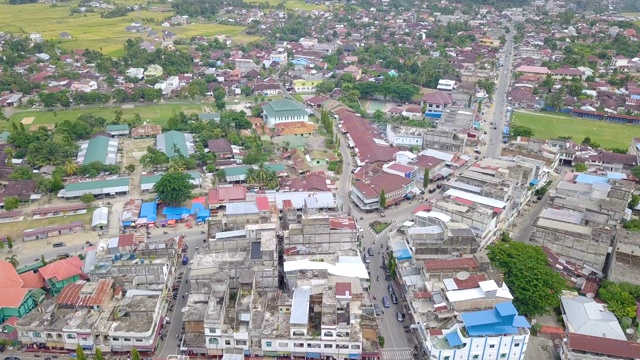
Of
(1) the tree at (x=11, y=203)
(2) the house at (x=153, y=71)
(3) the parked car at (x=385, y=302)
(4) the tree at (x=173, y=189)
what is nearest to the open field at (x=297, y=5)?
(2) the house at (x=153, y=71)

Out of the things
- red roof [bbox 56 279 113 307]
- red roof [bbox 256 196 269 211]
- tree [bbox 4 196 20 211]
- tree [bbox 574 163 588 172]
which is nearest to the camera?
red roof [bbox 56 279 113 307]

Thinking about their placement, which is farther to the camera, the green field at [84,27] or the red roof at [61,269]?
the green field at [84,27]

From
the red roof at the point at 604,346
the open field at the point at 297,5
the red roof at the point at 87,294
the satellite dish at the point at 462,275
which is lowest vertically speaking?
the red roof at the point at 87,294

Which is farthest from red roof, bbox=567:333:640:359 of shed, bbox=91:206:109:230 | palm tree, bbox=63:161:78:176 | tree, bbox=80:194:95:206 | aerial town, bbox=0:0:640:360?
palm tree, bbox=63:161:78:176

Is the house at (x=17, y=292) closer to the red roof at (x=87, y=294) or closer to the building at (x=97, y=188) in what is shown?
the red roof at (x=87, y=294)

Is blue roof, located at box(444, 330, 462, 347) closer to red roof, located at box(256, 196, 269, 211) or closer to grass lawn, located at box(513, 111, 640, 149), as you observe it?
red roof, located at box(256, 196, 269, 211)

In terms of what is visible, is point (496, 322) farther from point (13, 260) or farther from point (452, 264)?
point (13, 260)
